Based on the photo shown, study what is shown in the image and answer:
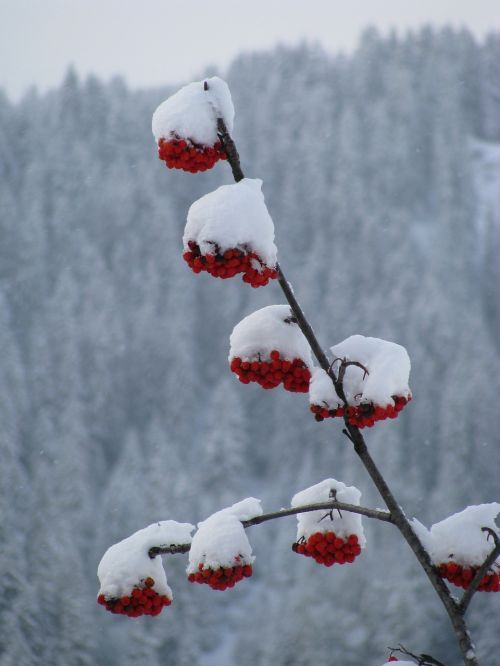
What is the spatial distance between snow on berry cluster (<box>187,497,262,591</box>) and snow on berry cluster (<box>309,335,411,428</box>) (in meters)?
0.39

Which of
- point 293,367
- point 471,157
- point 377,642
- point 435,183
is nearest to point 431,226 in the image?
point 435,183

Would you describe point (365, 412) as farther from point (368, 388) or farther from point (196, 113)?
point (196, 113)

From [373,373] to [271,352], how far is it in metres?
0.27

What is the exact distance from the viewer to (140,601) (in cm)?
202

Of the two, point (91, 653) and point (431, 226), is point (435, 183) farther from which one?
point (91, 653)

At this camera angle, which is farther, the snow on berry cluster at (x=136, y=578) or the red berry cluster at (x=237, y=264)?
the snow on berry cluster at (x=136, y=578)

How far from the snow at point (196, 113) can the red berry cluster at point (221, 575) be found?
42.6 inches

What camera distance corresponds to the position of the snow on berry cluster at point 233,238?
5.55ft

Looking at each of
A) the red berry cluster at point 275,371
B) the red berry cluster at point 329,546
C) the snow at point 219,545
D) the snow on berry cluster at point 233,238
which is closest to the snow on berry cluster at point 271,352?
the red berry cluster at point 275,371

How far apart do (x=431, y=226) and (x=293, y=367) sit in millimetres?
55665

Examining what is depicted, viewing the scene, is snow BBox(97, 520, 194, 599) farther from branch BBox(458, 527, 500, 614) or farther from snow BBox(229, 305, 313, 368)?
branch BBox(458, 527, 500, 614)

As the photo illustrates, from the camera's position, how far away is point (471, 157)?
194 ft

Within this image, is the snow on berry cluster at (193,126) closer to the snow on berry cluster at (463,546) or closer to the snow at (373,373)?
the snow at (373,373)

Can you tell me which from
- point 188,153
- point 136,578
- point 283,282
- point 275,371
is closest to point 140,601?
point 136,578
